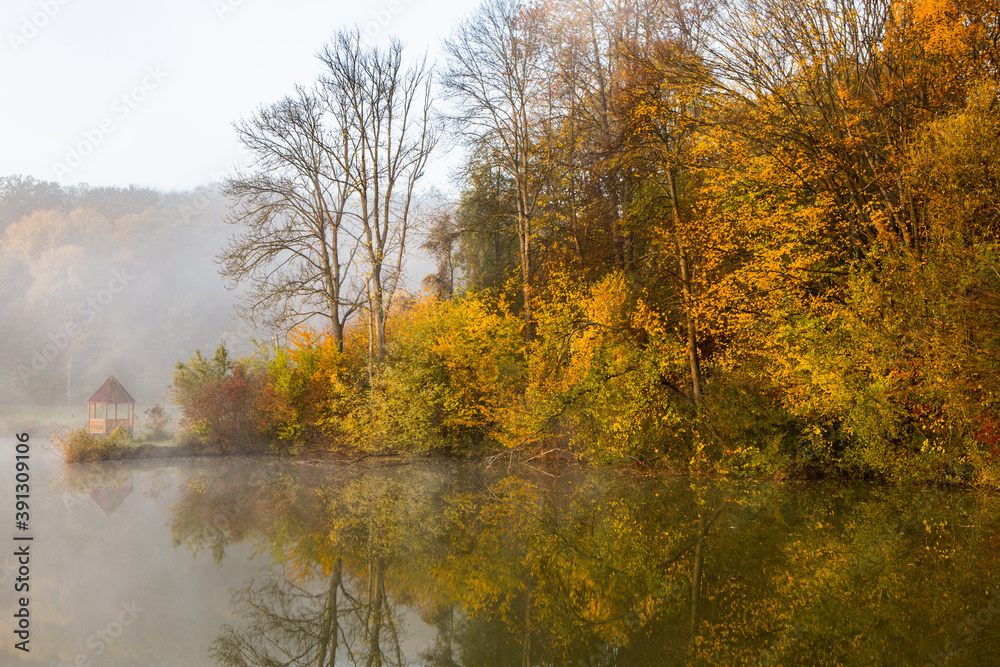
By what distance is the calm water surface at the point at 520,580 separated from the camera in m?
5.71

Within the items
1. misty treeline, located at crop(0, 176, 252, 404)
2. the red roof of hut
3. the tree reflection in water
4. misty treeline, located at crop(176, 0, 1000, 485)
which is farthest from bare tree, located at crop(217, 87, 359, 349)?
misty treeline, located at crop(0, 176, 252, 404)

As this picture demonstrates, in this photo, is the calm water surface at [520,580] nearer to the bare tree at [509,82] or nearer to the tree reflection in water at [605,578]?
the tree reflection in water at [605,578]

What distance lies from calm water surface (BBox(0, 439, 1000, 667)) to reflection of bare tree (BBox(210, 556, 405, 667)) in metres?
0.03

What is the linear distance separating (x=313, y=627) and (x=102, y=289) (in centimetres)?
5852

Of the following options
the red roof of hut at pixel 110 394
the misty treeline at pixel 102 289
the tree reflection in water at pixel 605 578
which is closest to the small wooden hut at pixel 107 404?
the red roof of hut at pixel 110 394

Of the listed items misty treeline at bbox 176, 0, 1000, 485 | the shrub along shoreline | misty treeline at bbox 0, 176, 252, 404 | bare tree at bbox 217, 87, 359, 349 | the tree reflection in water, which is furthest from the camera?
misty treeline at bbox 0, 176, 252, 404

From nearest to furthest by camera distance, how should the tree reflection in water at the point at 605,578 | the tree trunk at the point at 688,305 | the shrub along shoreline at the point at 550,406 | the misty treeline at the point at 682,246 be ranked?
the tree reflection in water at the point at 605,578 → the misty treeline at the point at 682,246 → the shrub along shoreline at the point at 550,406 → the tree trunk at the point at 688,305

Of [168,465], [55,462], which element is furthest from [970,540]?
[55,462]

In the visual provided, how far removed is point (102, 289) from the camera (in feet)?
184

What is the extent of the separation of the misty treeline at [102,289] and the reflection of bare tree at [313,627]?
168 feet

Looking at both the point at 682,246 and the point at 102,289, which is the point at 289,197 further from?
the point at 102,289

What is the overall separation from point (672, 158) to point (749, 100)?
2031 millimetres

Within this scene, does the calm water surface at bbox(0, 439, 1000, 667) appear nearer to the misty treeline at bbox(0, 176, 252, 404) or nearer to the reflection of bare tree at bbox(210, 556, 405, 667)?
the reflection of bare tree at bbox(210, 556, 405, 667)

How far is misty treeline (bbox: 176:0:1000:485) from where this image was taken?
12.9 metres
